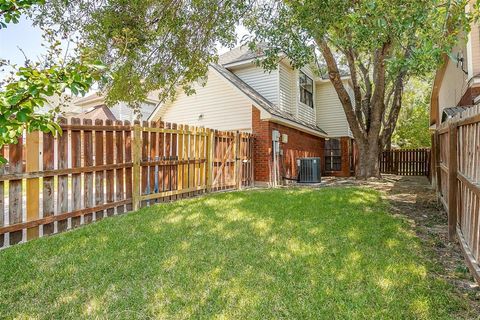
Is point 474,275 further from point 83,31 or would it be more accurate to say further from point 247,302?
point 83,31

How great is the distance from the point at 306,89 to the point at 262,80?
3.78m

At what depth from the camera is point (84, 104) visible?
22.7 meters

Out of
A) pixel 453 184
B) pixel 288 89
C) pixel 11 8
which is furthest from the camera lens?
pixel 288 89

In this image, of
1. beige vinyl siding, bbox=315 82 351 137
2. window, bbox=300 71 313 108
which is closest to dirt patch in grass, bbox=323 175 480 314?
window, bbox=300 71 313 108

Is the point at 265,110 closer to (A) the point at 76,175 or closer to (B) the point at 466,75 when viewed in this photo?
(B) the point at 466,75

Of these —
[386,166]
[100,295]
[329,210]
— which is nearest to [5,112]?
[100,295]

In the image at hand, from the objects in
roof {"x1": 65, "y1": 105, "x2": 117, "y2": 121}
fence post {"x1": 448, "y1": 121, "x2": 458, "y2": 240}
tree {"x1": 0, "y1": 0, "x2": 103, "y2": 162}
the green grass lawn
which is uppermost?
roof {"x1": 65, "y1": 105, "x2": 117, "y2": 121}

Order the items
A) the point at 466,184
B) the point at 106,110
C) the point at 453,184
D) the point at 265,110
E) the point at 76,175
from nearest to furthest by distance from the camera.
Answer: the point at 466,184 → the point at 453,184 → the point at 76,175 → the point at 265,110 → the point at 106,110

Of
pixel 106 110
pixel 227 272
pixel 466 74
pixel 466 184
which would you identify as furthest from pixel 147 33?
pixel 106 110

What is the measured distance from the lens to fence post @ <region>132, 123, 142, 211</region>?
20.4ft

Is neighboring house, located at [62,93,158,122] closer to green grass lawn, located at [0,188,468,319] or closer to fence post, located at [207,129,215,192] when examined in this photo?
fence post, located at [207,129,215,192]

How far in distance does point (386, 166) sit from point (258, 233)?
58.0 ft

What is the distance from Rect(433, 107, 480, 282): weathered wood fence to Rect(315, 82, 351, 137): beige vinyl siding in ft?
46.7

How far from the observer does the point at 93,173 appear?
5367mm
